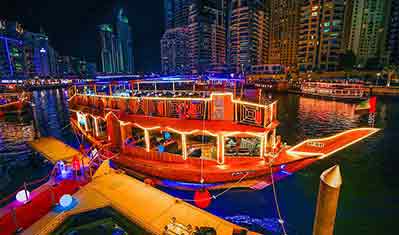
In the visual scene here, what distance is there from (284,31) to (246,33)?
28099mm

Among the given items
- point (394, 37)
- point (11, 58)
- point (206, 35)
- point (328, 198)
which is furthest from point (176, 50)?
point (328, 198)

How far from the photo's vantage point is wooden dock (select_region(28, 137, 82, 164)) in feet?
45.8

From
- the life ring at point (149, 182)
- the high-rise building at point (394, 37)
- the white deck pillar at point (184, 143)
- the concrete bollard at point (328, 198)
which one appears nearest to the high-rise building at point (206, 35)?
the high-rise building at point (394, 37)

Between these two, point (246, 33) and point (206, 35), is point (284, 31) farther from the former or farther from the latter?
point (206, 35)

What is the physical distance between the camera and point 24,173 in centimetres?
1458

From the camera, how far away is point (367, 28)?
105 metres

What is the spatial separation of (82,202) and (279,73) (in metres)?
97.3

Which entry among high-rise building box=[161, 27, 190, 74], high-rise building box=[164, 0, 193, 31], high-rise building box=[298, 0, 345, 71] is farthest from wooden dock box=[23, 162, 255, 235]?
high-rise building box=[164, 0, 193, 31]

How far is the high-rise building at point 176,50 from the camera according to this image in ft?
476

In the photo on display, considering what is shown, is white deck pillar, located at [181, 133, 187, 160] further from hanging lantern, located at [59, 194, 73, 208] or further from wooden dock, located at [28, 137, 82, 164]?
wooden dock, located at [28, 137, 82, 164]

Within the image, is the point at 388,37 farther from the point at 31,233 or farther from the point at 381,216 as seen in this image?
the point at 31,233

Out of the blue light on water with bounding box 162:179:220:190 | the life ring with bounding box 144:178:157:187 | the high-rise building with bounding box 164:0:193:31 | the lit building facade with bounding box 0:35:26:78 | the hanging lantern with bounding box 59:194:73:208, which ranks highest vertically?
the high-rise building with bounding box 164:0:193:31

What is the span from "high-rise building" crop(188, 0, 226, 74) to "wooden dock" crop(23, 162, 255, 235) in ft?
417

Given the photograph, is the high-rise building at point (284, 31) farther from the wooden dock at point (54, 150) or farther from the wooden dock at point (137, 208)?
the wooden dock at point (137, 208)
